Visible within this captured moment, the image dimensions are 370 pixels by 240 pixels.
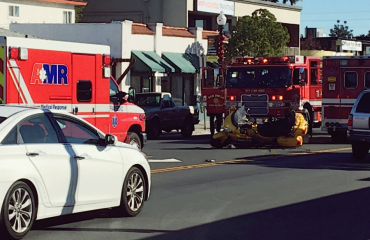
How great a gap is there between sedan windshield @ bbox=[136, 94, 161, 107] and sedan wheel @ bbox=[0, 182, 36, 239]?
20852 millimetres

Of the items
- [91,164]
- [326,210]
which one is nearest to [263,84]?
[326,210]

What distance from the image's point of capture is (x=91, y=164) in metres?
10.1

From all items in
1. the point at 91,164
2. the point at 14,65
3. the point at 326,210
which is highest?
the point at 14,65

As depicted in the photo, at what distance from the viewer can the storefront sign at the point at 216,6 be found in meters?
52.6

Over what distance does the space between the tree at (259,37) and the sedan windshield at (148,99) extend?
16547mm

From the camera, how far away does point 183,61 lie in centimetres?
4450

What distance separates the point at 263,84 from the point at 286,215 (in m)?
16.1

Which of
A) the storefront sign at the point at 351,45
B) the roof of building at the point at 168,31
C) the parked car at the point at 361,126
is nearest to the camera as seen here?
the parked car at the point at 361,126

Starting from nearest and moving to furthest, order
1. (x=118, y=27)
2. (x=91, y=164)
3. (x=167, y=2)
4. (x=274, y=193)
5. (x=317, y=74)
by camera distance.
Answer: (x=91, y=164), (x=274, y=193), (x=317, y=74), (x=118, y=27), (x=167, y=2)

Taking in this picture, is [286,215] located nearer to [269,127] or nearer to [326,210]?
[326,210]

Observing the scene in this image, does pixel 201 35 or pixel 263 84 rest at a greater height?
pixel 201 35

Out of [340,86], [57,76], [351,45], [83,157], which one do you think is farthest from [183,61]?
[83,157]

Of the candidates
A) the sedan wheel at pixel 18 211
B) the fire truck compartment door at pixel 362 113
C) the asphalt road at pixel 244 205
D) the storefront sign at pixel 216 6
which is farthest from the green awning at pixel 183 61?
the sedan wheel at pixel 18 211

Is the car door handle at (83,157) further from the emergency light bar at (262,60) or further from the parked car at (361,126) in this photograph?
the emergency light bar at (262,60)
